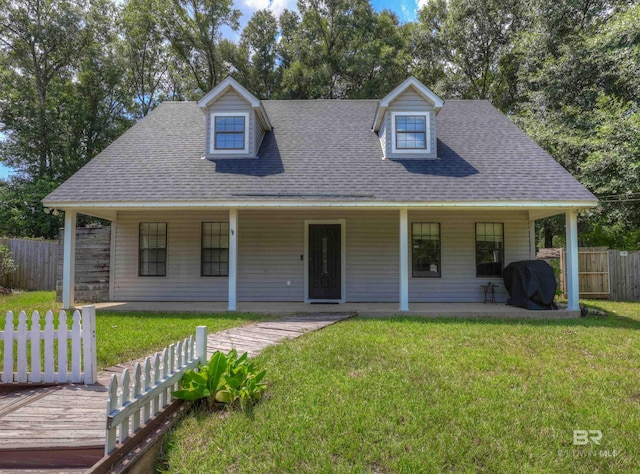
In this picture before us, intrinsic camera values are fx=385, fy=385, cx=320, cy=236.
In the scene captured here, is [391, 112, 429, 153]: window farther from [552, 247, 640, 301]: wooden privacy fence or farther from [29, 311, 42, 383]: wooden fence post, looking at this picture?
[29, 311, 42, 383]: wooden fence post

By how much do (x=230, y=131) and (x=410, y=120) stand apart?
498 cm

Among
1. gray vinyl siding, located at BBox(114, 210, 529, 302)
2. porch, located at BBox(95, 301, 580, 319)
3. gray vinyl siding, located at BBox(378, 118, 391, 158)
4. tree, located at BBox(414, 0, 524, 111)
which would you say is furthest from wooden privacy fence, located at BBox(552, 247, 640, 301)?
tree, located at BBox(414, 0, 524, 111)

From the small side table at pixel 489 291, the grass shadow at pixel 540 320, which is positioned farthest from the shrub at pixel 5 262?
the small side table at pixel 489 291

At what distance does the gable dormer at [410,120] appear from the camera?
34.3 ft

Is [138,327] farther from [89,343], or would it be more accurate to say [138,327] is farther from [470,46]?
[470,46]

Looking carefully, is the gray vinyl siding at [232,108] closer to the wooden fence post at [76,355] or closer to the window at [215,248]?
the window at [215,248]

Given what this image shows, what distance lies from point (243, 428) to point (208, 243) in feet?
26.1

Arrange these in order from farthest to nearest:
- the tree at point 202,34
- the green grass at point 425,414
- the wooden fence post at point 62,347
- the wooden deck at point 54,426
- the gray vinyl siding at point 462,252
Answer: the tree at point 202,34, the gray vinyl siding at point 462,252, the wooden fence post at point 62,347, the green grass at point 425,414, the wooden deck at point 54,426

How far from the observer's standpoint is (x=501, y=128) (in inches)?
460

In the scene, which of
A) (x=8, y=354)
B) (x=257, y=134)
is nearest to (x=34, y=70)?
(x=257, y=134)

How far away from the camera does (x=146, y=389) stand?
2.91 m

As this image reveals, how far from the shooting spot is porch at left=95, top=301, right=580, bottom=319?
8.37m

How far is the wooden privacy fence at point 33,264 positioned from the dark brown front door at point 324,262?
9804 mm

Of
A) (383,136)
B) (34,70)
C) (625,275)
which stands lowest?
(625,275)
